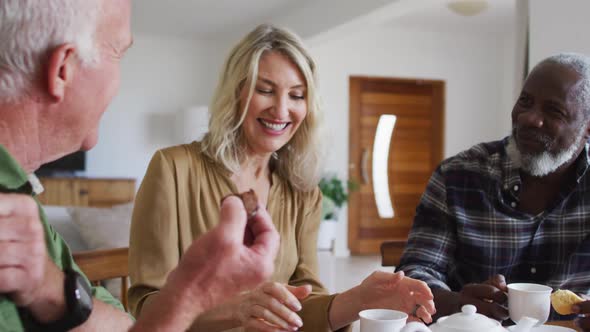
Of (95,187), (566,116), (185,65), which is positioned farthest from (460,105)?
(566,116)

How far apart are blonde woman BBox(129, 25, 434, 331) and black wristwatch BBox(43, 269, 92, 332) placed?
72cm

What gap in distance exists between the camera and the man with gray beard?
1796 millimetres

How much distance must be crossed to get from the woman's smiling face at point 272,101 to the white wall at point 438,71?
214 inches

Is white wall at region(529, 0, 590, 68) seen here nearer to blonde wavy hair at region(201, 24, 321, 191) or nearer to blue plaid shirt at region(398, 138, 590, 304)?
blue plaid shirt at region(398, 138, 590, 304)

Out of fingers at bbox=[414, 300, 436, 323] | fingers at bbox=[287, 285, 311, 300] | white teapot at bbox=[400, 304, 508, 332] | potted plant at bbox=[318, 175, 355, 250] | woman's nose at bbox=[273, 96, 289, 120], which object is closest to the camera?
white teapot at bbox=[400, 304, 508, 332]

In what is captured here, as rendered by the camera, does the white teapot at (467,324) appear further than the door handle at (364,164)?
No

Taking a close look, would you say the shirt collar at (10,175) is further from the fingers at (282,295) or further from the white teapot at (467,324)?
the white teapot at (467,324)

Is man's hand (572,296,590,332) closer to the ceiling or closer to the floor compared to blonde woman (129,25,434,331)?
closer to the floor

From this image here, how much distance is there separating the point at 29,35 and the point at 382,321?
0.71 meters

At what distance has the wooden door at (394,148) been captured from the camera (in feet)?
24.7

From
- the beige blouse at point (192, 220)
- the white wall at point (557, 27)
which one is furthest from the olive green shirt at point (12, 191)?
the white wall at point (557, 27)

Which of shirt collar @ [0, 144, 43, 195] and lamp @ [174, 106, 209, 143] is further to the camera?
lamp @ [174, 106, 209, 143]

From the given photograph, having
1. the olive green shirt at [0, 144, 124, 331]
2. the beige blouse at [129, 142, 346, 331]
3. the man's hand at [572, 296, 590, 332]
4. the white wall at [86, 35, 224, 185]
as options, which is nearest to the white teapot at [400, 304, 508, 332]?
the man's hand at [572, 296, 590, 332]

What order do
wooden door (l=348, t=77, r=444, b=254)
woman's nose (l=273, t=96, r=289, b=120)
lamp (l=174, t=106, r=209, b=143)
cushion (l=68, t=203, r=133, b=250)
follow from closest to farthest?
1. woman's nose (l=273, t=96, r=289, b=120)
2. cushion (l=68, t=203, r=133, b=250)
3. lamp (l=174, t=106, r=209, b=143)
4. wooden door (l=348, t=77, r=444, b=254)
